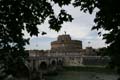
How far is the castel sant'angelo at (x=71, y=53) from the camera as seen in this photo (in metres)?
60.1

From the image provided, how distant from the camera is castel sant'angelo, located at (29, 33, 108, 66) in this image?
197ft

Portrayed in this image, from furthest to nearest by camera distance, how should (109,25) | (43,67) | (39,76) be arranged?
(43,67) → (39,76) → (109,25)

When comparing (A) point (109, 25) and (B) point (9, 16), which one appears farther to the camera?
(A) point (109, 25)

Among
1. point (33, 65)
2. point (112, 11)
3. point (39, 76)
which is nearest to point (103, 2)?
point (112, 11)

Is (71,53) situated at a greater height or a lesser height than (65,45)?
lesser

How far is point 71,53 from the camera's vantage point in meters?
64.2

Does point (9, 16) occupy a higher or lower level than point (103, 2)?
lower

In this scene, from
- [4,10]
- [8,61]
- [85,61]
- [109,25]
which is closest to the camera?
[4,10]

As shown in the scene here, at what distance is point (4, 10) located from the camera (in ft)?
10.1

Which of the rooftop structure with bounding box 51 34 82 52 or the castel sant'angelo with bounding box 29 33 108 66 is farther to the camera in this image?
the rooftop structure with bounding box 51 34 82 52

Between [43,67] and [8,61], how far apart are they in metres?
37.2

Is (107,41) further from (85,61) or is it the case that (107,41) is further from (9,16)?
(85,61)

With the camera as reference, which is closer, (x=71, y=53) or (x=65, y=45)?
(x=71, y=53)

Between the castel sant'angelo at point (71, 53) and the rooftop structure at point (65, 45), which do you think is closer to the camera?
the castel sant'angelo at point (71, 53)
